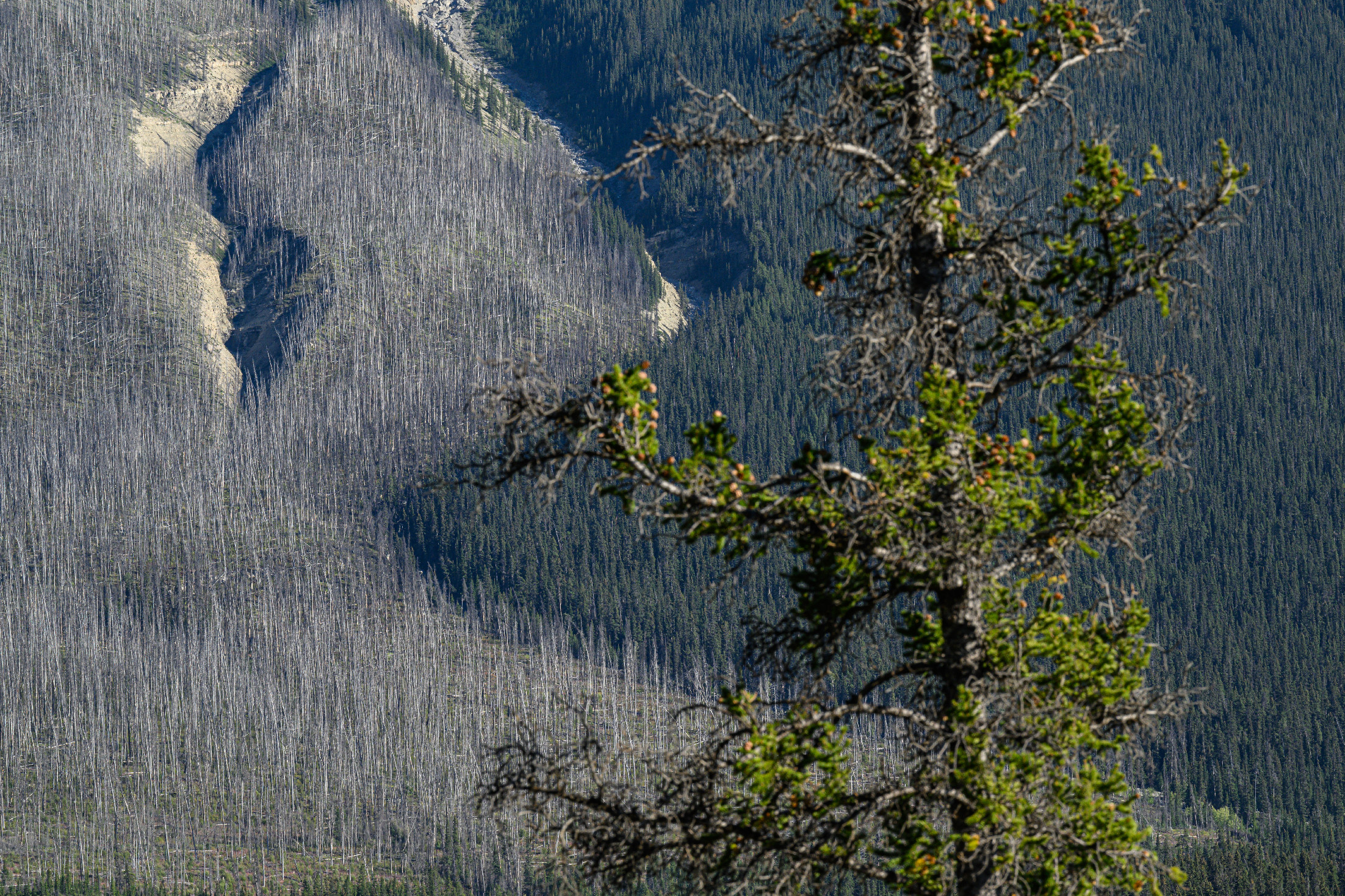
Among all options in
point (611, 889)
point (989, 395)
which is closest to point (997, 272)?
point (989, 395)

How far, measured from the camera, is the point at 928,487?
47.3 ft

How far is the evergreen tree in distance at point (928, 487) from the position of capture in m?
14.1

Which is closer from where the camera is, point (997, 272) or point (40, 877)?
point (997, 272)

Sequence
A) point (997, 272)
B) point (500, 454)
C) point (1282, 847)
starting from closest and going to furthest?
point (500, 454) < point (997, 272) < point (1282, 847)

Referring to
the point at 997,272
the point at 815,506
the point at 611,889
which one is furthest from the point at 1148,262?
the point at 611,889

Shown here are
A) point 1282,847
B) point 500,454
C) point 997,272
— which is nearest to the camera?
point 500,454

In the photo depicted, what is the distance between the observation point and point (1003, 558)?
604 inches

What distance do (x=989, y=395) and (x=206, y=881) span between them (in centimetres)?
19783

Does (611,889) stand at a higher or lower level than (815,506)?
lower

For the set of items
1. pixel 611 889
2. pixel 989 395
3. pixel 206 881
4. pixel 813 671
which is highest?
pixel 989 395

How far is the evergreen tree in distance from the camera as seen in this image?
1405 cm

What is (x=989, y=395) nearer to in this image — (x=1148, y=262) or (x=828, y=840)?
(x=1148, y=262)

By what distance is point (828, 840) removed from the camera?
14.3 metres

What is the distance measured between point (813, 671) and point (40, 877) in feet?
658
